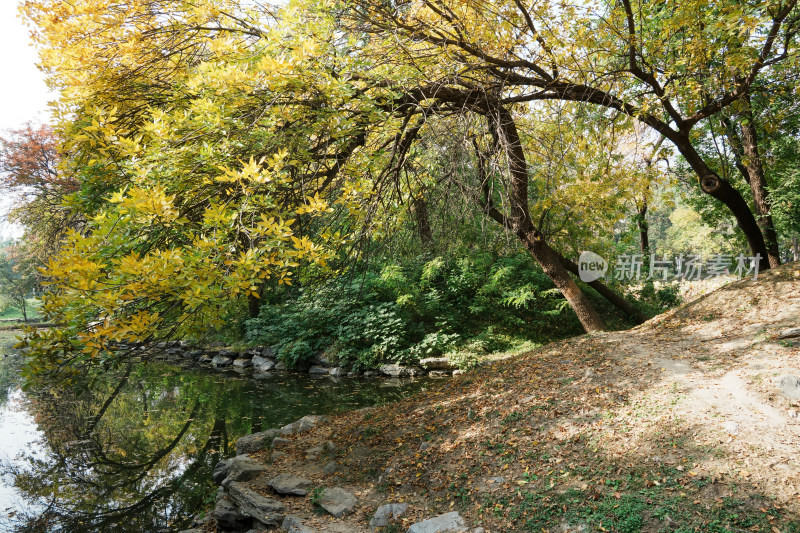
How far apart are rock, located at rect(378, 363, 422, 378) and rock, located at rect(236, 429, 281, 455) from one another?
4.46 meters

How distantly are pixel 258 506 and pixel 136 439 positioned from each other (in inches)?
170

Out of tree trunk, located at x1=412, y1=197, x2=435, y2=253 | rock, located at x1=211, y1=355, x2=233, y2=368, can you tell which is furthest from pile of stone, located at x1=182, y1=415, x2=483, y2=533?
rock, located at x1=211, y1=355, x2=233, y2=368

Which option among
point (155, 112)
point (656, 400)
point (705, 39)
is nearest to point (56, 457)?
point (155, 112)

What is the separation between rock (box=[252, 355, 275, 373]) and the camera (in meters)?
12.2

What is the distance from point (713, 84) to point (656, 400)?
14.1ft

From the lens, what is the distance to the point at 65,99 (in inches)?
147

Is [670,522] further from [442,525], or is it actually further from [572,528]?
[442,525]

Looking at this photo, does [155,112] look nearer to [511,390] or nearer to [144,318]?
[144,318]

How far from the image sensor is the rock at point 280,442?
5879mm

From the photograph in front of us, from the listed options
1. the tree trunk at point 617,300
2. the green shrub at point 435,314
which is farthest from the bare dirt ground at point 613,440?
the tree trunk at point 617,300

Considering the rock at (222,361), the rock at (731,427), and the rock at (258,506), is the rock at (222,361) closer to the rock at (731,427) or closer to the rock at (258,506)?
the rock at (258,506)

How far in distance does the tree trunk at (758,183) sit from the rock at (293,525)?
325 inches

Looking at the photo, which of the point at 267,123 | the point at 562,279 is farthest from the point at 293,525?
the point at 562,279

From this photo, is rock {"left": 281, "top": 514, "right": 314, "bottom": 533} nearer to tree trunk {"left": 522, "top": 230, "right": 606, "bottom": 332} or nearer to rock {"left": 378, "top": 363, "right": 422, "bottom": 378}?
tree trunk {"left": 522, "top": 230, "right": 606, "bottom": 332}
